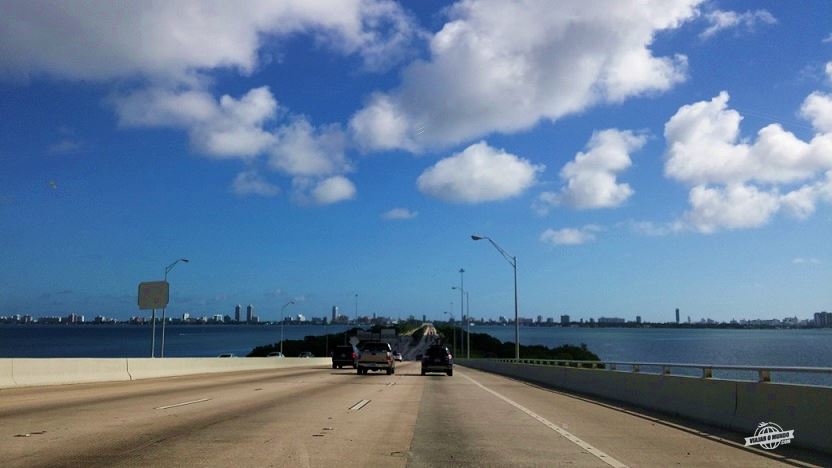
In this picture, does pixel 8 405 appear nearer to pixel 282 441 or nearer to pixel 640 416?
pixel 282 441

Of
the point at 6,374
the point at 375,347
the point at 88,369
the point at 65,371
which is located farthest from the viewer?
the point at 375,347

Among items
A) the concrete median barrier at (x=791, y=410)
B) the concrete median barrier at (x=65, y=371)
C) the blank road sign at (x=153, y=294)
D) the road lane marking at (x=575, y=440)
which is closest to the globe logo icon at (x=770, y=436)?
the concrete median barrier at (x=791, y=410)

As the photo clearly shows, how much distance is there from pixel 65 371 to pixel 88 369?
1.66 metres

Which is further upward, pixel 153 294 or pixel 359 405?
pixel 153 294

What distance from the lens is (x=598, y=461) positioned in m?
10.0

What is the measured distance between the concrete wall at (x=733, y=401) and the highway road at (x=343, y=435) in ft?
2.00

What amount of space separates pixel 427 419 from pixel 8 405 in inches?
399

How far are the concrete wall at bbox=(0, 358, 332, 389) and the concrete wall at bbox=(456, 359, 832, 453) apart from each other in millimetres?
19996

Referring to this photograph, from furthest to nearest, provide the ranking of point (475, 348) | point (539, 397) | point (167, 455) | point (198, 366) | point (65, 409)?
point (475, 348), point (198, 366), point (539, 397), point (65, 409), point (167, 455)

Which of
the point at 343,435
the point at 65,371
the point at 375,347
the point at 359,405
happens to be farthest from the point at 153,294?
the point at 343,435

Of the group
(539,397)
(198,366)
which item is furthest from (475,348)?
(539,397)

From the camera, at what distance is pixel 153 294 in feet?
171

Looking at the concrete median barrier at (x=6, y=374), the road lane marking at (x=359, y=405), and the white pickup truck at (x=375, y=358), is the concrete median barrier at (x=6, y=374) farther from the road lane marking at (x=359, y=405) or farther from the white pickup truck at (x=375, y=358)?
the white pickup truck at (x=375, y=358)

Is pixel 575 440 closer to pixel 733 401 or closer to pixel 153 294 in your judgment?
pixel 733 401
